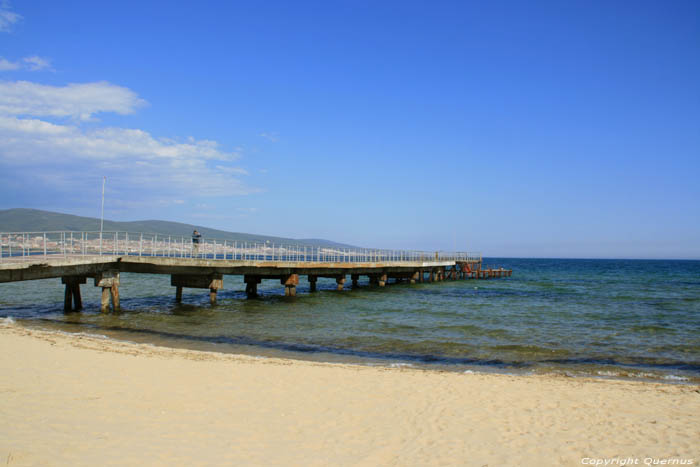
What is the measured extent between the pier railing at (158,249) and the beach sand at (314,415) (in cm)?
1147

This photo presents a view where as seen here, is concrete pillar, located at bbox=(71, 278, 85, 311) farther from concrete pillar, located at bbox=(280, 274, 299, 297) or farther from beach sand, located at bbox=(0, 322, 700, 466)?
beach sand, located at bbox=(0, 322, 700, 466)

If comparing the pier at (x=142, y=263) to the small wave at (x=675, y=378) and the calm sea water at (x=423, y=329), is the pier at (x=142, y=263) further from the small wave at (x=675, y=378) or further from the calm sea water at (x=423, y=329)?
the small wave at (x=675, y=378)

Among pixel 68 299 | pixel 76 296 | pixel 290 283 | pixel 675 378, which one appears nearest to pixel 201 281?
pixel 76 296

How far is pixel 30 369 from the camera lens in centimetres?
1029

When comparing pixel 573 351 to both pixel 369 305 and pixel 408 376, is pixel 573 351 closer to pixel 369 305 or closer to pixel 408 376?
pixel 408 376

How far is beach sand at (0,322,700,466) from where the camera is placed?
629cm

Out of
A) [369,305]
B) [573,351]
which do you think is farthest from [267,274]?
[573,351]

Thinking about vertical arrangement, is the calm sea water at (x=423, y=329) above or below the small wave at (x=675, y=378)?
below

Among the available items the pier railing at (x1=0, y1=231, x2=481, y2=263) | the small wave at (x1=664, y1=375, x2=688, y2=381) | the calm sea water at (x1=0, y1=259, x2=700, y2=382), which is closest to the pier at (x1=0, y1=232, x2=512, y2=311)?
the pier railing at (x1=0, y1=231, x2=481, y2=263)

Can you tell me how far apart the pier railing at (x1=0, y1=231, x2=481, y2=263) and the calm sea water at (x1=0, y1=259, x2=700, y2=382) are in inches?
124

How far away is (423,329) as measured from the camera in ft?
67.5

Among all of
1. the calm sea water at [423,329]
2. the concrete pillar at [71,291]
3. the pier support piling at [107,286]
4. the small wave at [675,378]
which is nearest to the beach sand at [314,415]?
the small wave at [675,378]

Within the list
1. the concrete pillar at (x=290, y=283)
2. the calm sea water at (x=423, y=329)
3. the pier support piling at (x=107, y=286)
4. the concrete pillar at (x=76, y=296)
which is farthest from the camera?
the concrete pillar at (x=290, y=283)

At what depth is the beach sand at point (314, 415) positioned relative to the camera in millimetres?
6293
